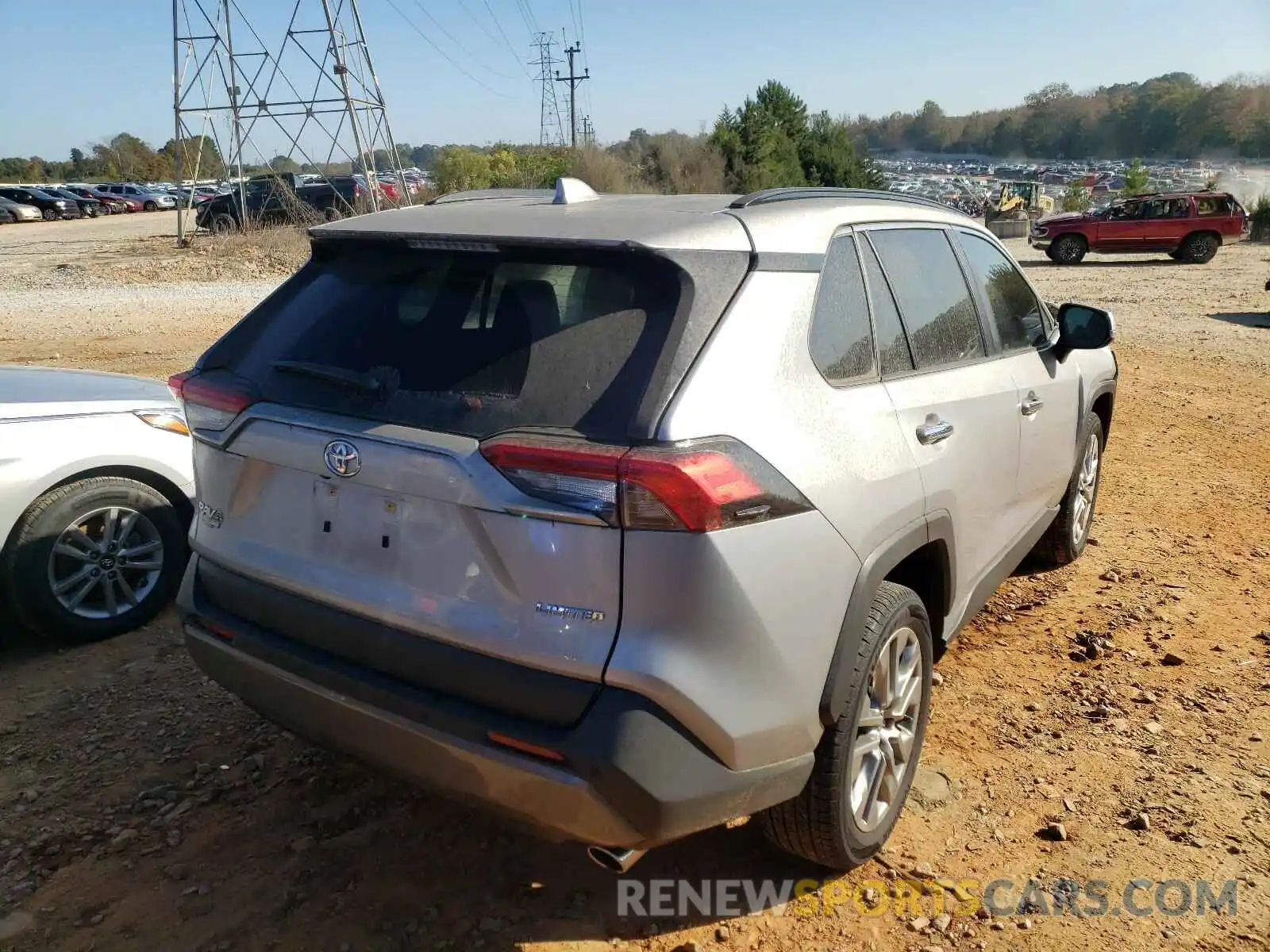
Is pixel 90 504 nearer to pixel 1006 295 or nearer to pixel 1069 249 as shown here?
pixel 1006 295

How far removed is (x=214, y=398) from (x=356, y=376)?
1.70ft

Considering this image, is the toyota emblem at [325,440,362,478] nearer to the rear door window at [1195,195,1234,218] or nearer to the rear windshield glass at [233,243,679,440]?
the rear windshield glass at [233,243,679,440]

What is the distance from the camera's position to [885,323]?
2.90 meters

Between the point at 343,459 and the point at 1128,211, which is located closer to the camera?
the point at 343,459

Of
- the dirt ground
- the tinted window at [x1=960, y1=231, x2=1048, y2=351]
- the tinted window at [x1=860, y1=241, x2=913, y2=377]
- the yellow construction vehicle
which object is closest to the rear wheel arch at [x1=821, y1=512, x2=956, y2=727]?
the tinted window at [x1=860, y1=241, x2=913, y2=377]

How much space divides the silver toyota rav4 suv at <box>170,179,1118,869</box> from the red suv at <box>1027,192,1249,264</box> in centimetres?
2604

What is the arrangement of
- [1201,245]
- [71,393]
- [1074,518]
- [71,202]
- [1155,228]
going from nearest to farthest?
1. [71,393]
2. [1074,518]
3. [1201,245]
4. [1155,228]
5. [71,202]

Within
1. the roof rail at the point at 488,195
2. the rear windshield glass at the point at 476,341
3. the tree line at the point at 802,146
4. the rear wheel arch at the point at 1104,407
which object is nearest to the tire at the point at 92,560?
the rear windshield glass at the point at 476,341

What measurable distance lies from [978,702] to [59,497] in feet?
12.4

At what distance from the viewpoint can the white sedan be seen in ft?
12.8

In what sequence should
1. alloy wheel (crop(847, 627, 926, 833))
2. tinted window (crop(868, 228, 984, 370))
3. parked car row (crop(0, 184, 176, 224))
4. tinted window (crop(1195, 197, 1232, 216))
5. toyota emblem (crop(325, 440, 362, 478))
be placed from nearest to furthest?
toyota emblem (crop(325, 440, 362, 478)) → alloy wheel (crop(847, 627, 926, 833)) → tinted window (crop(868, 228, 984, 370)) → tinted window (crop(1195, 197, 1232, 216)) → parked car row (crop(0, 184, 176, 224))

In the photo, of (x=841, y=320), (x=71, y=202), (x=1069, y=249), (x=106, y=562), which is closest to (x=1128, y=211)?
(x=1069, y=249)

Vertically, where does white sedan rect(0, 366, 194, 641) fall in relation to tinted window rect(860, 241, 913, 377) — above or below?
below

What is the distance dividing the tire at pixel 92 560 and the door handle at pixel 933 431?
10.6ft
